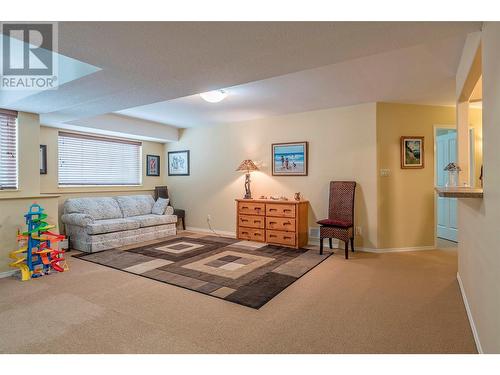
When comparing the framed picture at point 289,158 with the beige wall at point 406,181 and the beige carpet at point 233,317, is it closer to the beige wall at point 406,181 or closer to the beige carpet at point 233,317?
the beige wall at point 406,181

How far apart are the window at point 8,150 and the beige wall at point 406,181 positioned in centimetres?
527

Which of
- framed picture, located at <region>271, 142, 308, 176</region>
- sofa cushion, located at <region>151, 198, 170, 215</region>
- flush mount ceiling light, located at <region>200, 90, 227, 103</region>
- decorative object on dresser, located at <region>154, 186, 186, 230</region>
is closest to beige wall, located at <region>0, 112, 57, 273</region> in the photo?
sofa cushion, located at <region>151, 198, 170, 215</region>

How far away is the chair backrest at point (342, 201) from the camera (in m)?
4.32

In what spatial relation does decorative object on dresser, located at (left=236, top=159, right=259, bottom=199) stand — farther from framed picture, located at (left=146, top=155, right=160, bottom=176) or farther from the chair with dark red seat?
framed picture, located at (left=146, top=155, right=160, bottom=176)

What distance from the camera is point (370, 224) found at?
4.36 m

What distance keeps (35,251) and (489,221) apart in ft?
14.5

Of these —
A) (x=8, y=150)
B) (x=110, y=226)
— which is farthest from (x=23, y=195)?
(x=110, y=226)

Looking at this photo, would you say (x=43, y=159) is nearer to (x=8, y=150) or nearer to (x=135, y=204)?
(x=8, y=150)

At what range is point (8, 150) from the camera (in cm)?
355

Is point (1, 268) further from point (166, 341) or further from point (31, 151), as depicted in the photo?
point (166, 341)

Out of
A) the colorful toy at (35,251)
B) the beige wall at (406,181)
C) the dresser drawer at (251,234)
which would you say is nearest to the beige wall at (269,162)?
the beige wall at (406,181)

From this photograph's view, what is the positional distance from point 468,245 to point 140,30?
3115mm
